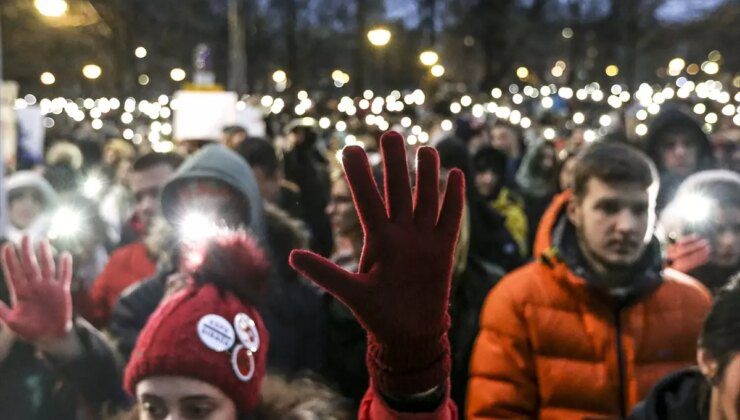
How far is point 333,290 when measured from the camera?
1988 mm

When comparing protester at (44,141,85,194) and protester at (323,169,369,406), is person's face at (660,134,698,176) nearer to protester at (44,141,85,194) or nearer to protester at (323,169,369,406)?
protester at (323,169,369,406)

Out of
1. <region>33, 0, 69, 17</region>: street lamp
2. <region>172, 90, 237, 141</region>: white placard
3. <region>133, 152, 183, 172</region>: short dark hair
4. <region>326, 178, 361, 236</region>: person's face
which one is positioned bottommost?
<region>326, 178, 361, 236</region>: person's face

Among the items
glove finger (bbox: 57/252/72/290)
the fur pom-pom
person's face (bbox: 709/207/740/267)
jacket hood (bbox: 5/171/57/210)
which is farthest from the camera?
jacket hood (bbox: 5/171/57/210)

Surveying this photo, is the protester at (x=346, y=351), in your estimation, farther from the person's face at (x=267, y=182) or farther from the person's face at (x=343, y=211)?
the person's face at (x=267, y=182)

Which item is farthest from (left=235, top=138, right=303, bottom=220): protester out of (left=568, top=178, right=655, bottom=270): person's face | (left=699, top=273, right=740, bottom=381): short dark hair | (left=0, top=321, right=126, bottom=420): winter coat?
(left=699, top=273, right=740, bottom=381): short dark hair

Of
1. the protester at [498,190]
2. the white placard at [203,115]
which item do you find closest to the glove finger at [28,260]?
the protester at [498,190]

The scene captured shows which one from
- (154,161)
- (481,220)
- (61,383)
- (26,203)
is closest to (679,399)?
(61,383)

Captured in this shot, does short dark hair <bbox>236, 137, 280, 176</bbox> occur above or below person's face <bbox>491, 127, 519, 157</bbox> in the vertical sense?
below

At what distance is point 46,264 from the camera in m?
3.20

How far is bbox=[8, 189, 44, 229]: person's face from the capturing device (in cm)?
599

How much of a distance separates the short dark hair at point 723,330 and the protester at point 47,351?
1.75 metres

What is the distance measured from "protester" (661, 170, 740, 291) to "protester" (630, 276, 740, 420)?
140 cm

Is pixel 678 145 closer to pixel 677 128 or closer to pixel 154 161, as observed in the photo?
pixel 677 128

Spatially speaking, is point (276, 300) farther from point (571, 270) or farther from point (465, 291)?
point (571, 270)
